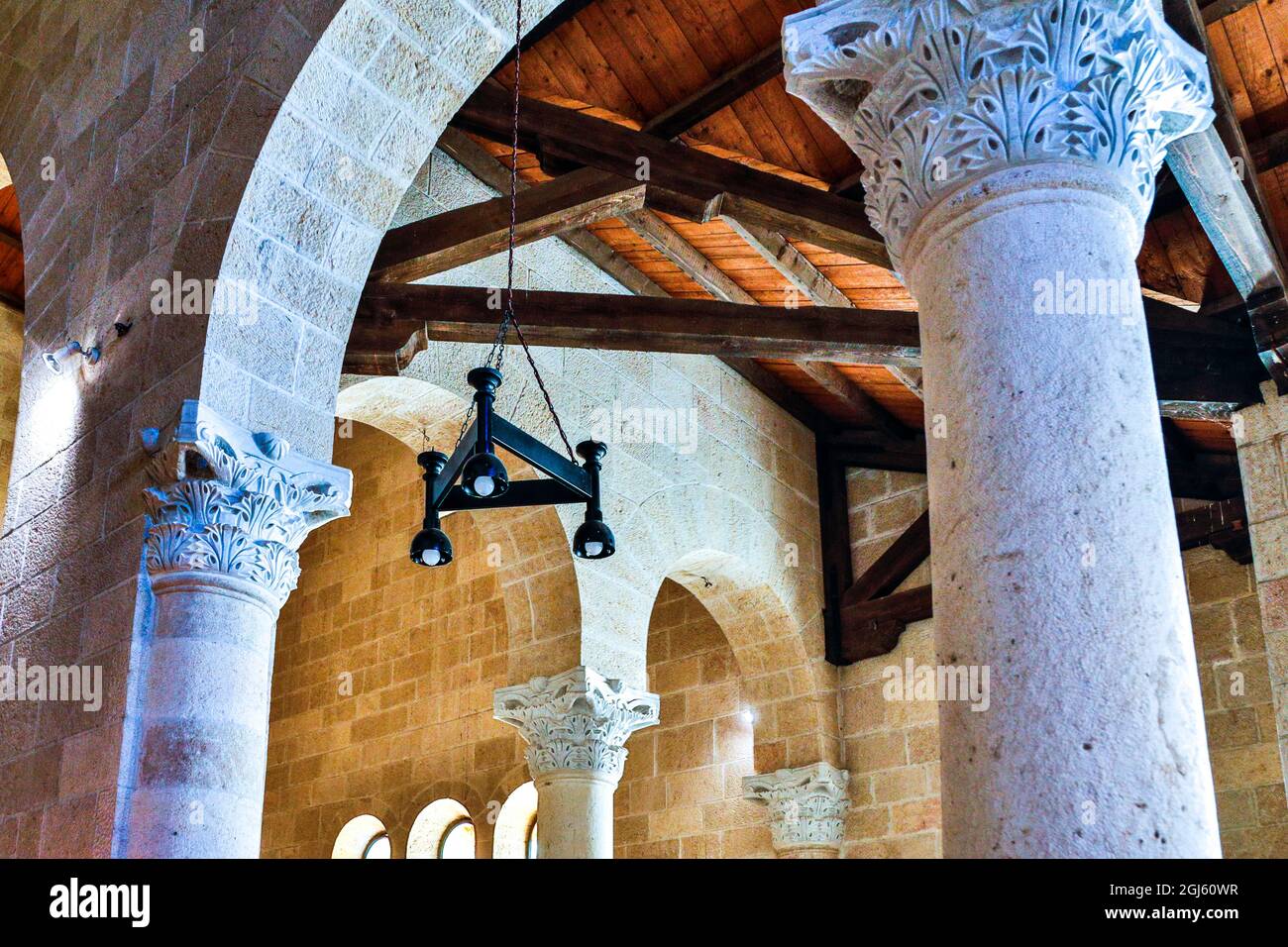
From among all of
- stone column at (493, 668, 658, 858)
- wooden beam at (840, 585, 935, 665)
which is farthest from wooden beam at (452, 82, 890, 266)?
wooden beam at (840, 585, 935, 665)

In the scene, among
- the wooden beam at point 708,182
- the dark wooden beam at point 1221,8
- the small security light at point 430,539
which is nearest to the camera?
the small security light at point 430,539

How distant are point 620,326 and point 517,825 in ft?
14.3

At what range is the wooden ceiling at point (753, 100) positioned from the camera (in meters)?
5.91

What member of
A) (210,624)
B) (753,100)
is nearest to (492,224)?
(753,100)

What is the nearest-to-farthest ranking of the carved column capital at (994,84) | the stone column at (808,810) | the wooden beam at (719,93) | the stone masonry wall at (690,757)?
the carved column capital at (994,84) < the wooden beam at (719,93) < the stone column at (808,810) < the stone masonry wall at (690,757)

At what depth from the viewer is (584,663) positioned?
23.4 ft

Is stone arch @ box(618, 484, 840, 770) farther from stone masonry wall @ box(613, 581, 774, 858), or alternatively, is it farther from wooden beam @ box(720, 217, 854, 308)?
wooden beam @ box(720, 217, 854, 308)

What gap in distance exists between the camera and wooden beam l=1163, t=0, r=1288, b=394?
5.05 m

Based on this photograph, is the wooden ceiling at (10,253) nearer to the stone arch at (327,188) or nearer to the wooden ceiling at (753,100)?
the wooden ceiling at (753,100)

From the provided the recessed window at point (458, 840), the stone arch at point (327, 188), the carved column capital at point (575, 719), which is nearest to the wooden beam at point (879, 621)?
the carved column capital at point (575, 719)

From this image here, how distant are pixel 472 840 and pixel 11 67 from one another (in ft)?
19.4

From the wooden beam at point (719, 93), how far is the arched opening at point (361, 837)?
5771 millimetres

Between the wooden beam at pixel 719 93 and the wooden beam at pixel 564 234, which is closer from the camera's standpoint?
Answer: the wooden beam at pixel 719 93
